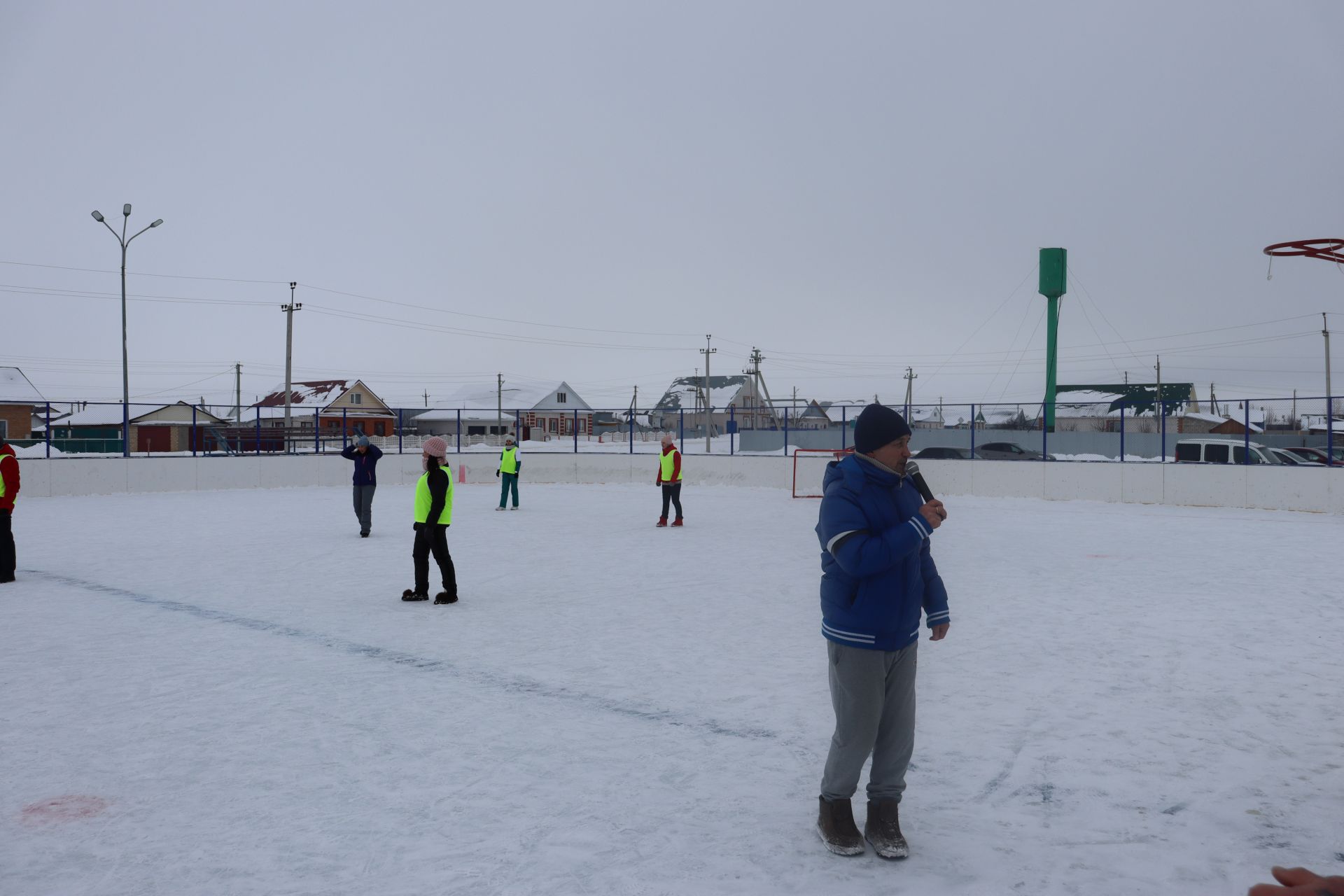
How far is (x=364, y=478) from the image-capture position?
14.1 meters

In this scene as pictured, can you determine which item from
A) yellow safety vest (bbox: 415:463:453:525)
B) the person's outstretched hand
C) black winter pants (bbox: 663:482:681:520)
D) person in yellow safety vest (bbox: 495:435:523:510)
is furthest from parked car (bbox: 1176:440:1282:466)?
the person's outstretched hand

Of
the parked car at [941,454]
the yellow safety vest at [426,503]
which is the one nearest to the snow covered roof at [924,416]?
the parked car at [941,454]

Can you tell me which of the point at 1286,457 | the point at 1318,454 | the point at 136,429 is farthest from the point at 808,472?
the point at 136,429

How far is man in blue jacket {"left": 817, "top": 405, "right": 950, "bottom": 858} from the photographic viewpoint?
3414 mm

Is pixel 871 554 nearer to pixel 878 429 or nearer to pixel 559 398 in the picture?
pixel 878 429

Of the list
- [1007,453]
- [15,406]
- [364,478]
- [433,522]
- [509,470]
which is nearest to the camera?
[433,522]

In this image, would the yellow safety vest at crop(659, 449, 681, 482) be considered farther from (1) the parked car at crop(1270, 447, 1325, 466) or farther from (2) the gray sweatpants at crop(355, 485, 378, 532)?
(1) the parked car at crop(1270, 447, 1325, 466)

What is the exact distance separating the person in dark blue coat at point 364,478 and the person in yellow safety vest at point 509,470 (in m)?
4.15

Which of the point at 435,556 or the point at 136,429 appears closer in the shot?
the point at 435,556

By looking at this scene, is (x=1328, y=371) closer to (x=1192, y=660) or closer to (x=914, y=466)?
(x=1192, y=660)

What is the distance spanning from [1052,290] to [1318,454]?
12003 millimetres

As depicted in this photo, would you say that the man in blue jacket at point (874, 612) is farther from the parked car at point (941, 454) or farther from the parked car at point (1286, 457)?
the parked car at point (941, 454)

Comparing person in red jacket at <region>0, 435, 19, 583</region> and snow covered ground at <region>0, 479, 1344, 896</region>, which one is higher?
person in red jacket at <region>0, 435, 19, 583</region>

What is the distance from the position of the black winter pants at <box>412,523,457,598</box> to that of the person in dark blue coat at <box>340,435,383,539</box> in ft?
17.4
